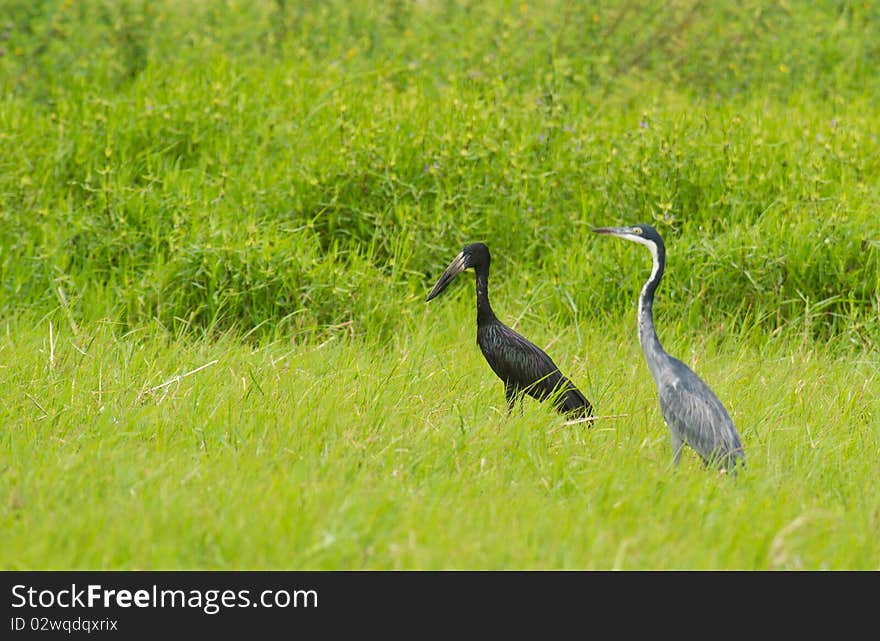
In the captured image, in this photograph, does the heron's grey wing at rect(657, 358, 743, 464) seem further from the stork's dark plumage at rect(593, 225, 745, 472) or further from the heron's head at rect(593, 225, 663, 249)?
the heron's head at rect(593, 225, 663, 249)

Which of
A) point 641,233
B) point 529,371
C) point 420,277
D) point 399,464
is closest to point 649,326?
point 641,233

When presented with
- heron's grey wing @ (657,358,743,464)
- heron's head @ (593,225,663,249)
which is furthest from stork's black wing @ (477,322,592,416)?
heron's head @ (593,225,663,249)

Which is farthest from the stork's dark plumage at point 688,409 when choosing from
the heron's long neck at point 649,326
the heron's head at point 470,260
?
the heron's head at point 470,260

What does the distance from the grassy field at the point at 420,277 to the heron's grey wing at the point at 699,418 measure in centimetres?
13

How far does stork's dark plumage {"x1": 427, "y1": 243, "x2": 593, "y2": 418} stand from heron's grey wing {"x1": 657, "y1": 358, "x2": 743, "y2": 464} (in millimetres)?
531

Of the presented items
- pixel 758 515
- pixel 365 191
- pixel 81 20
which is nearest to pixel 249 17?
pixel 81 20

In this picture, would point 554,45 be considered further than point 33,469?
Yes

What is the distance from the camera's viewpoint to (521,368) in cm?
589

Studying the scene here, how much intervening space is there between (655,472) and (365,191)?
389cm

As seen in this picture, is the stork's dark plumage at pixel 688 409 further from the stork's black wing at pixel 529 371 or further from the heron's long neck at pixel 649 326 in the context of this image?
the stork's black wing at pixel 529 371

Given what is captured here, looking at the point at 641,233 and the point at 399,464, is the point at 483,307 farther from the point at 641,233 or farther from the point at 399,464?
the point at 399,464

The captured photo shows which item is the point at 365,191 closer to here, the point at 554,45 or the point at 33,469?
the point at 554,45

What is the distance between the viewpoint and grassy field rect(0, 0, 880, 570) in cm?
436

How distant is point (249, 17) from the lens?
11.5 metres
